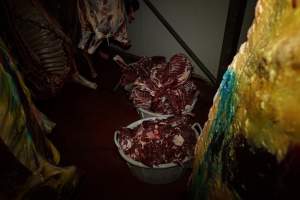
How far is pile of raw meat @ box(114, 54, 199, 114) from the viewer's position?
2.81m

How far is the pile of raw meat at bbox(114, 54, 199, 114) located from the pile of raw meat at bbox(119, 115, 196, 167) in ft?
1.05

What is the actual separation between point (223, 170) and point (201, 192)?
0.20 metres

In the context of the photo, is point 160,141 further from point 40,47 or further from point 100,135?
point 40,47

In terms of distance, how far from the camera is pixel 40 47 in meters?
3.05

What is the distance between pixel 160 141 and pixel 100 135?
0.86m

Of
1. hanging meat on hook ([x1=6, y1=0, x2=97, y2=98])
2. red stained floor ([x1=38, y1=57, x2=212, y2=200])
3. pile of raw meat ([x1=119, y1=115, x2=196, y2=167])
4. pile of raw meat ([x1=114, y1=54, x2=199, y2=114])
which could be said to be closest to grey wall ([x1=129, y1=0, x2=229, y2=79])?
red stained floor ([x1=38, y1=57, x2=212, y2=200])

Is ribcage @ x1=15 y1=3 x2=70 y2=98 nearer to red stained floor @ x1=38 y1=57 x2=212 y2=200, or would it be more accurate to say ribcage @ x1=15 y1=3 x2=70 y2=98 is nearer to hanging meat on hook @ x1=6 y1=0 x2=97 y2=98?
hanging meat on hook @ x1=6 y1=0 x2=97 y2=98

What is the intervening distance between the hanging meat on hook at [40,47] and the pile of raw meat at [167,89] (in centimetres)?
85

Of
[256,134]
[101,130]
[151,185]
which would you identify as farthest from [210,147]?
[101,130]

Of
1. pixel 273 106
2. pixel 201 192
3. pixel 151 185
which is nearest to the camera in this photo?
pixel 273 106

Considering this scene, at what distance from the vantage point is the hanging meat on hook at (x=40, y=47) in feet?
9.41

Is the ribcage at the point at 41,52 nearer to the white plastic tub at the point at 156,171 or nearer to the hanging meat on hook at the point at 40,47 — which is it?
the hanging meat on hook at the point at 40,47

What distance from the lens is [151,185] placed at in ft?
8.14

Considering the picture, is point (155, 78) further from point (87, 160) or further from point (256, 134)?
point (256, 134)
